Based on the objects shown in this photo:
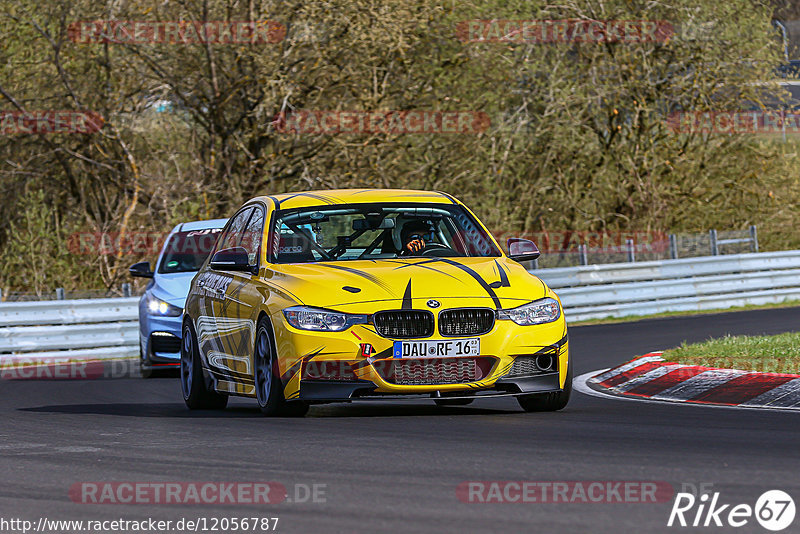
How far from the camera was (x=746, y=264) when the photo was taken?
90.8 ft

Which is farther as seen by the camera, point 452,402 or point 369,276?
point 452,402

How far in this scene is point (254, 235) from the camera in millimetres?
11438

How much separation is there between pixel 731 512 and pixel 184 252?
12.3 metres

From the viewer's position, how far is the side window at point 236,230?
472 inches

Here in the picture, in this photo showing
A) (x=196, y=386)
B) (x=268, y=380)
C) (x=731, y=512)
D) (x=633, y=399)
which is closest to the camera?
(x=731, y=512)

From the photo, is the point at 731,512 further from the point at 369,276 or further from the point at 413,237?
the point at 413,237

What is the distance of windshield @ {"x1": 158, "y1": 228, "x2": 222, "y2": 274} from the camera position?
17.4m

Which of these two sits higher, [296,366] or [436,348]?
[436,348]

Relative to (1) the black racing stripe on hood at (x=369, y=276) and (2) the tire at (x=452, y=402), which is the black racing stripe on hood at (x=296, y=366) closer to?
(1) the black racing stripe on hood at (x=369, y=276)

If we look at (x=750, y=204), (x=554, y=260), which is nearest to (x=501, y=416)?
(x=554, y=260)

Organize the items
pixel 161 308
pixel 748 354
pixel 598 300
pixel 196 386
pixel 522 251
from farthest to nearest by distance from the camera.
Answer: pixel 598 300 → pixel 161 308 → pixel 748 354 → pixel 196 386 → pixel 522 251

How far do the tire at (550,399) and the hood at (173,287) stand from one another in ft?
22.6

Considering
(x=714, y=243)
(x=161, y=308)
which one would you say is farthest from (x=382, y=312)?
(x=714, y=243)

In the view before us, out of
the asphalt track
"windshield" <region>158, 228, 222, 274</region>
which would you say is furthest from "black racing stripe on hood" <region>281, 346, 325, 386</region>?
"windshield" <region>158, 228, 222, 274</region>
